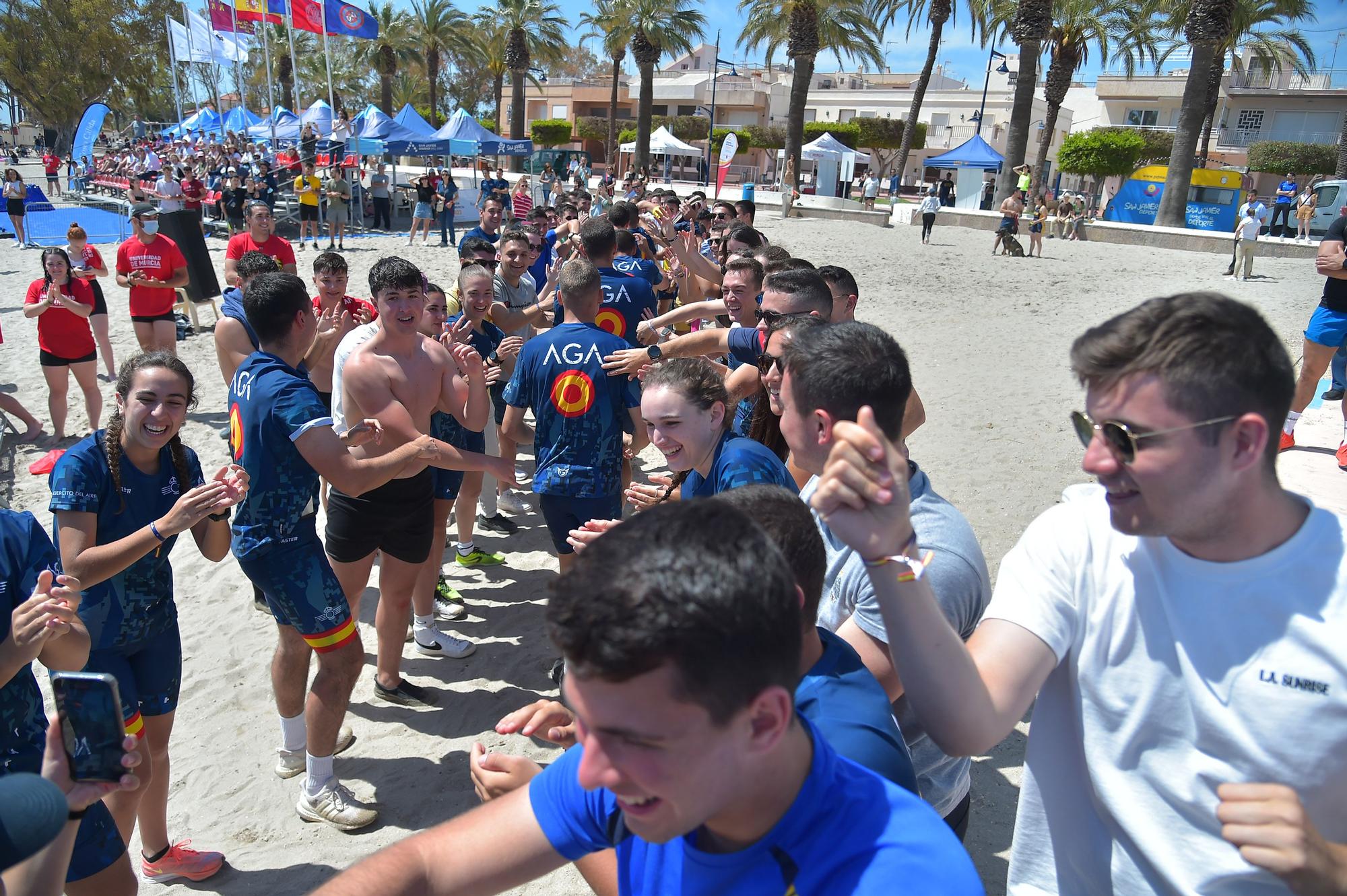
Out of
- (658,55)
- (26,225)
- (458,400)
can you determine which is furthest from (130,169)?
(458,400)

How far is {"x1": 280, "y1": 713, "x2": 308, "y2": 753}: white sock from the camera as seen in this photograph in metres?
4.00

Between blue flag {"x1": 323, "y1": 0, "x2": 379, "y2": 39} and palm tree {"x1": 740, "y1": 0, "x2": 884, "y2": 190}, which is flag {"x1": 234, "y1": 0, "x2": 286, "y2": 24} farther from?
palm tree {"x1": 740, "y1": 0, "x2": 884, "y2": 190}

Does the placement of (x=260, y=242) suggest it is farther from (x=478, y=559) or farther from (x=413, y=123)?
(x=413, y=123)

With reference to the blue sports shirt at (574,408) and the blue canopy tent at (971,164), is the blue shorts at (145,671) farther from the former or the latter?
the blue canopy tent at (971,164)

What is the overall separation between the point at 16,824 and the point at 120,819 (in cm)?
211

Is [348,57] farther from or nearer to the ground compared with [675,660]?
farther from the ground

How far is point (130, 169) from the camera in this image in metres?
32.2

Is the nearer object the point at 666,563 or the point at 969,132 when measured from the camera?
the point at 666,563

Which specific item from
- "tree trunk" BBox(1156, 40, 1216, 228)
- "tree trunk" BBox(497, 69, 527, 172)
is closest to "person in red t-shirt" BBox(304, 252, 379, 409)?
"tree trunk" BBox(1156, 40, 1216, 228)

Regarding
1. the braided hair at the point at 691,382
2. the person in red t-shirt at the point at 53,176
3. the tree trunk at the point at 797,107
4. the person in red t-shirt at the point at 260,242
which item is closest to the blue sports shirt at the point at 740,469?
the braided hair at the point at 691,382

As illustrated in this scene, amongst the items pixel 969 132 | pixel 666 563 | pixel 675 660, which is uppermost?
pixel 969 132

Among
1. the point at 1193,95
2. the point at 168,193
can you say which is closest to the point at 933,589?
the point at 168,193

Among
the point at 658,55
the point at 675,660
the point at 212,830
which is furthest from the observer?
the point at 658,55

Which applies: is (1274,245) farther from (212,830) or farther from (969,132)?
(969,132)
